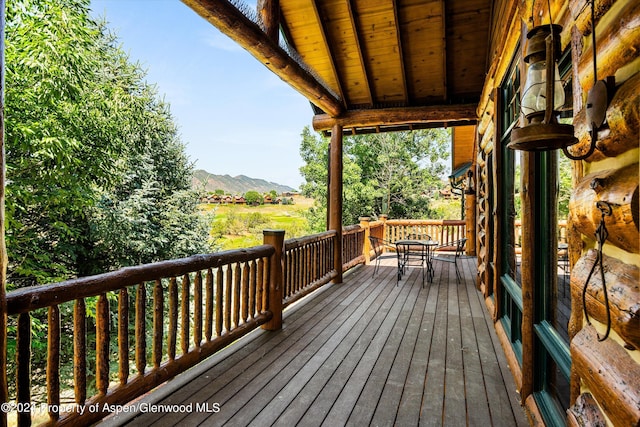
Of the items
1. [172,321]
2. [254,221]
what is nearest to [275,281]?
[172,321]

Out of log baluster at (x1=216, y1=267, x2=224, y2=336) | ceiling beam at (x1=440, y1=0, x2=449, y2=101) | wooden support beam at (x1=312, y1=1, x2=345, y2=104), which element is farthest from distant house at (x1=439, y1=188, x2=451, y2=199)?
log baluster at (x1=216, y1=267, x2=224, y2=336)

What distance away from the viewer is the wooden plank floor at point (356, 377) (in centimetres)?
202

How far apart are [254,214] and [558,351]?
21.9m

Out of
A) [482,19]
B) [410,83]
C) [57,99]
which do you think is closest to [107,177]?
[57,99]

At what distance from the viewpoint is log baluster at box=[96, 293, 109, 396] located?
1921 millimetres

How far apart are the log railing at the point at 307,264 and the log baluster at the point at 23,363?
255cm

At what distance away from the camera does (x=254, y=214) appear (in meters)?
22.8

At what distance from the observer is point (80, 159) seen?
8719 mm

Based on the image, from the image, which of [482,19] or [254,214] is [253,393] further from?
[254,214]

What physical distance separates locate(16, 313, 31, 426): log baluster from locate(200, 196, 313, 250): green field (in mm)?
16565

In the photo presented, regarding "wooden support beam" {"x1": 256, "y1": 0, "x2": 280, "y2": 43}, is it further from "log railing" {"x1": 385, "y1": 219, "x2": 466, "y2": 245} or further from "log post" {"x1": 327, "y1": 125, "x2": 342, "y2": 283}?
"log railing" {"x1": 385, "y1": 219, "x2": 466, "y2": 245}

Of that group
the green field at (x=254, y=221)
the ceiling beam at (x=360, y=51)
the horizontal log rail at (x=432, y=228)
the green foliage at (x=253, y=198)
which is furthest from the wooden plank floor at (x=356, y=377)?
the green foliage at (x=253, y=198)

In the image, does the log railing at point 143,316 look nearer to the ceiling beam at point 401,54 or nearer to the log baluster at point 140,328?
the log baluster at point 140,328

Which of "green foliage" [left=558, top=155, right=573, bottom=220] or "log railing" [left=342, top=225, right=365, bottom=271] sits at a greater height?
"green foliage" [left=558, top=155, right=573, bottom=220]
